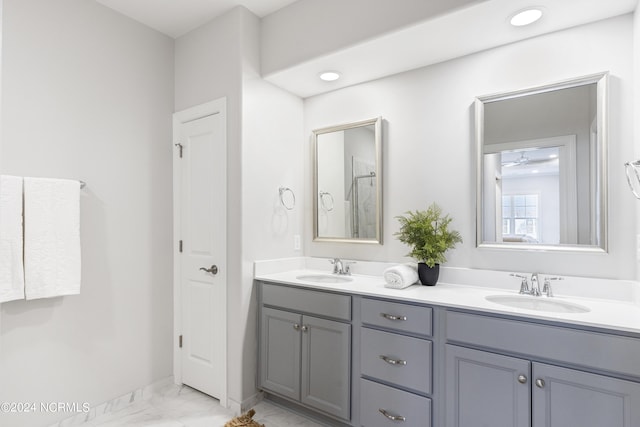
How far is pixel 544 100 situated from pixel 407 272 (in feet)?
4.06

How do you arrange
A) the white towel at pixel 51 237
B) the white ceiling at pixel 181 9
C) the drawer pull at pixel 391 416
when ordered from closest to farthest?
the drawer pull at pixel 391 416, the white towel at pixel 51 237, the white ceiling at pixel 181 9

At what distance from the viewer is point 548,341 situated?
4.78 ft

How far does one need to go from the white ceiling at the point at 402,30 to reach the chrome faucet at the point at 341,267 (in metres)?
1.35

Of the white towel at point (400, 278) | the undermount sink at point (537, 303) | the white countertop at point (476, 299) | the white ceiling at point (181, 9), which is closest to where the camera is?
the white countertop at point (476, 299)

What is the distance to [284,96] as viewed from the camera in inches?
109

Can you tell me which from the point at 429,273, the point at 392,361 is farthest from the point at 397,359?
the point at 429,273

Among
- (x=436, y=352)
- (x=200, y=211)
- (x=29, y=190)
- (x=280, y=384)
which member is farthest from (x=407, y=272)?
(x=29, y=190)

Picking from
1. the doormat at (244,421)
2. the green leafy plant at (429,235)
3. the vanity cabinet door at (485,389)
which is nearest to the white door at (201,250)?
the doormat at (244,421)

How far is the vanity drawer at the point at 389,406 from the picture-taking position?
1.76m

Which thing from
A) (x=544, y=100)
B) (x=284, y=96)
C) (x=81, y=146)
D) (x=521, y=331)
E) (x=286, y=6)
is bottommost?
(x=521, y=331)

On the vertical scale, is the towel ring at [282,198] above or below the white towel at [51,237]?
above

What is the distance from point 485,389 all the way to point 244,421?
1408 mm

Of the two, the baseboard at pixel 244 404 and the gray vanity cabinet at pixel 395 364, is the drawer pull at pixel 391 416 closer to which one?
the gray vanity cabinet at pixel 395 364

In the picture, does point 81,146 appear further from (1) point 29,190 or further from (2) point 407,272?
(2) point 407,272
